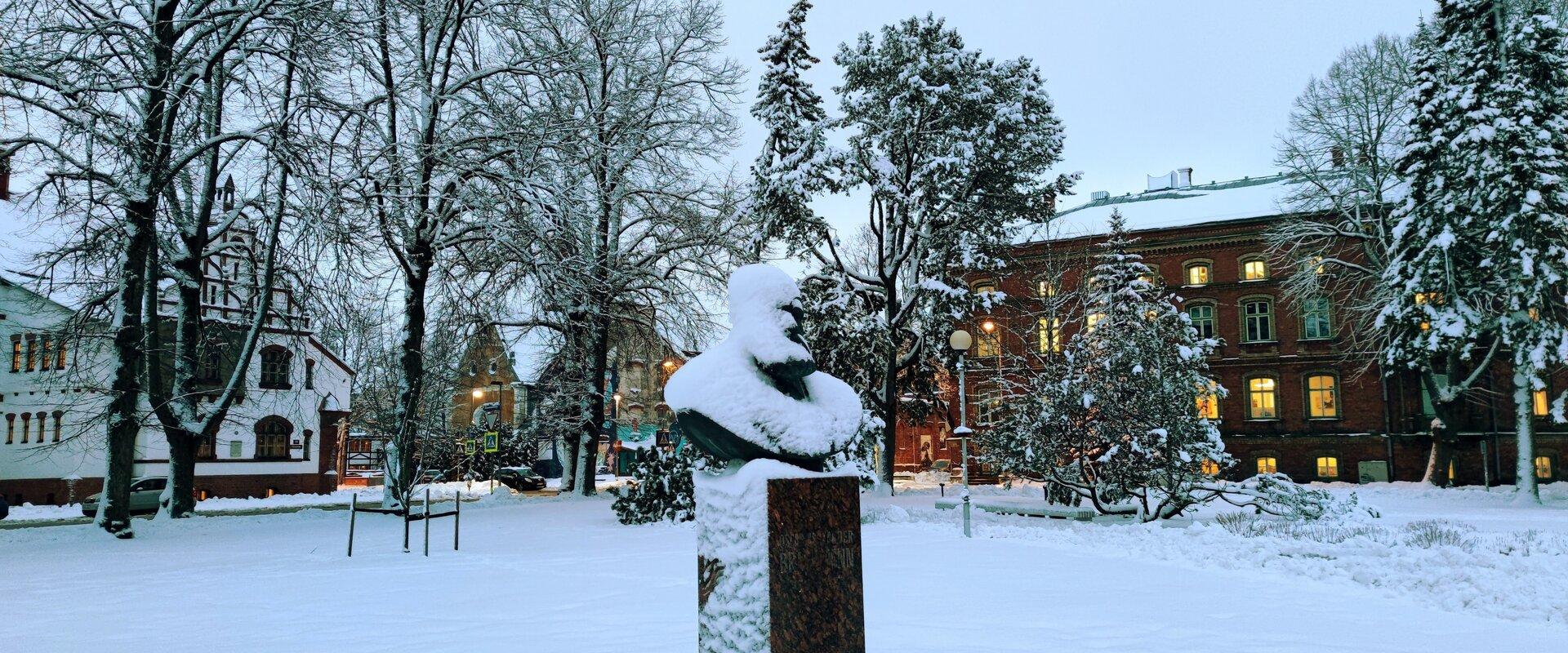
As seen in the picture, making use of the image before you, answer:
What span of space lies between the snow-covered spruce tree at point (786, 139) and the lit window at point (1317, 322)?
23.4 m

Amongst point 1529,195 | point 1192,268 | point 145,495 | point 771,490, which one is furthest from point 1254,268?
point 145,495

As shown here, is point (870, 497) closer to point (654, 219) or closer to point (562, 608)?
point (654, 219)

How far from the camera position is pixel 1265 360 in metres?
37.9

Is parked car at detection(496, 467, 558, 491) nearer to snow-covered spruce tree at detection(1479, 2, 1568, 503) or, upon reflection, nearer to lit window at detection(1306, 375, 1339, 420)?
lit window at detection(1306, 375, 1339, 420)

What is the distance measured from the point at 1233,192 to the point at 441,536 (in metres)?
37.5

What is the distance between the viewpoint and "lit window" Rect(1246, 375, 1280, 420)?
123 ft

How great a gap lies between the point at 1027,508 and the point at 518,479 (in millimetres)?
28350

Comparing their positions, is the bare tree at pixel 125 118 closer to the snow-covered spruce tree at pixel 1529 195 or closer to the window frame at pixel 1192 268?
the snow-covered spruce tree at pixel 1529 195

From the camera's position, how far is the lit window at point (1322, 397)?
120ft

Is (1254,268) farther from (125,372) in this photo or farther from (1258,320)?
(125,372)

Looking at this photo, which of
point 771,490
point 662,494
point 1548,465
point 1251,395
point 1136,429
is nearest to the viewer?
point 771,490

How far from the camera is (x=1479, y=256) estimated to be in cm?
2458

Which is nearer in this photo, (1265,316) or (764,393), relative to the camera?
(764,393)

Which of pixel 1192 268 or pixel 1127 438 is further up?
pixel 1192 268
